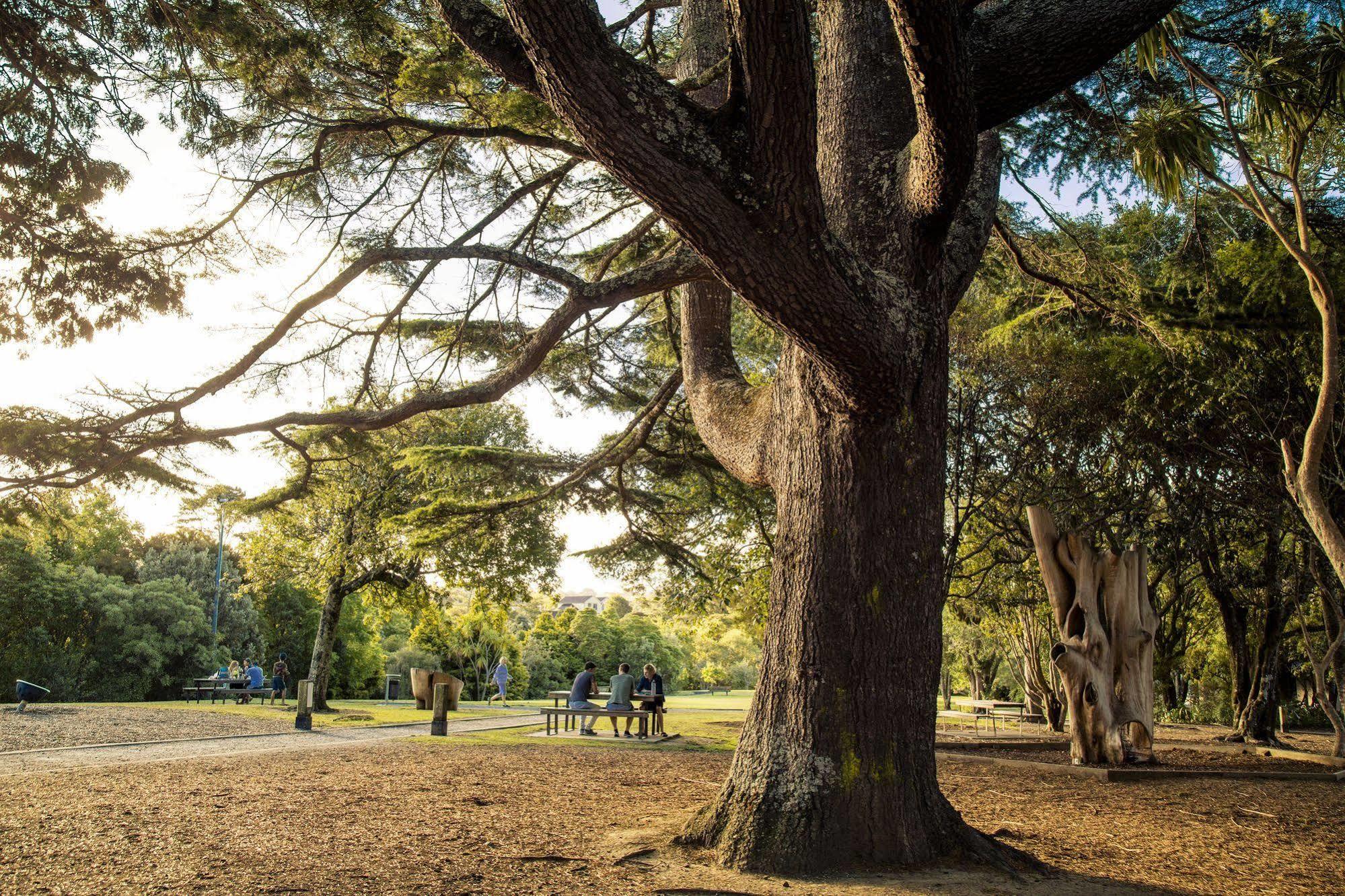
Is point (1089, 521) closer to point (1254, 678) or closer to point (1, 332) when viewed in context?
point (1254, 678)

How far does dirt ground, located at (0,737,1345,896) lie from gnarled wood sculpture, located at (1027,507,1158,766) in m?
1.12

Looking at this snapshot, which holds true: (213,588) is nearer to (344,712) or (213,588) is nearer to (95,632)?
(95,632)

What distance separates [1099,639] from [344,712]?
615 inches

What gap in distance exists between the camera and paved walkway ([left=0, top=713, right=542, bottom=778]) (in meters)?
8.42

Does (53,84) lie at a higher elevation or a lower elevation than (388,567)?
higher

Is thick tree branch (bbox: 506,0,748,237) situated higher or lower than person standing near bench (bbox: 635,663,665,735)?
higher

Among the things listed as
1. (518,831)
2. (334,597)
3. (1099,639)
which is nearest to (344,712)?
(334,597)

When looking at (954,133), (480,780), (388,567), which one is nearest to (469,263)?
(480,780)

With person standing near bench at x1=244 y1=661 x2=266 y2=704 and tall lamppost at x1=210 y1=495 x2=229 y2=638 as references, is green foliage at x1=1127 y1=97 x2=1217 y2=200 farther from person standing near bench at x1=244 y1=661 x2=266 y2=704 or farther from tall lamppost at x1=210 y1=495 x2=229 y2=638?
tall lamppost at x1=210 y1=495 x2=229 y2=638

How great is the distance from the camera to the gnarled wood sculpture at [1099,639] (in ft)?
32.1

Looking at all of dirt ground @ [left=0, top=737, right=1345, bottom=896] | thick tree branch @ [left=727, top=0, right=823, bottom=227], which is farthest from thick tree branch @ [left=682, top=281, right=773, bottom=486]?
dirt ground @ [left=0, top=737, right=1345, bottom=896]

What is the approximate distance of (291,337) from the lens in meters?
6.94

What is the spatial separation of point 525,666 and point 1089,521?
27454 millimetres

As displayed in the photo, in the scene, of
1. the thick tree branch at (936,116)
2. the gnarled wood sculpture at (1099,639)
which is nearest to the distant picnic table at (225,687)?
the gnarled wood sculpture at (1099,639)
